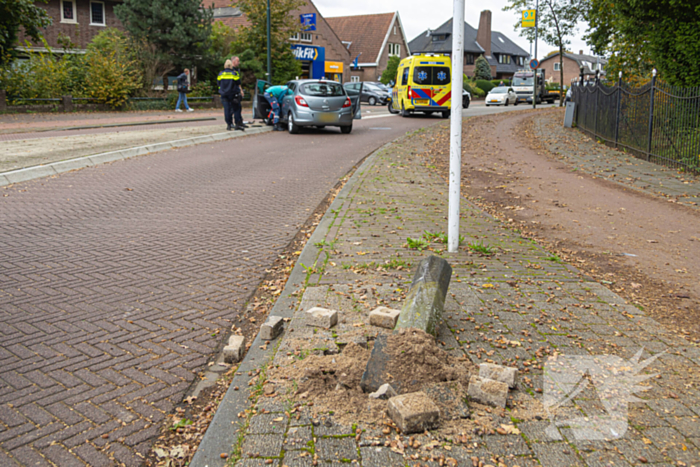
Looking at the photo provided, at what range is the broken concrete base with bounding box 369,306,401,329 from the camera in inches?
147

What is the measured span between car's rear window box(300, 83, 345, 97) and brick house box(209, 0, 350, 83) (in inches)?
1482

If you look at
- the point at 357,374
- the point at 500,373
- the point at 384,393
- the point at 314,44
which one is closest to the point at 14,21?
the point at 357,374

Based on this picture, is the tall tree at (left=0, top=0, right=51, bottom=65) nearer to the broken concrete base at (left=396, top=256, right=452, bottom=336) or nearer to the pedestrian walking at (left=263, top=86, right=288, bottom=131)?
the pedestrian walking at (left=263, top=86, right=288, bottom=131)

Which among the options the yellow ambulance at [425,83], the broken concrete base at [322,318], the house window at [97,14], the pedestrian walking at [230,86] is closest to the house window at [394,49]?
the house window at [97,14]

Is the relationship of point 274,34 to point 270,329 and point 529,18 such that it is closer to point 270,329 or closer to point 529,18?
point 529,18

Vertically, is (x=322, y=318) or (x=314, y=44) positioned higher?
(x=314, y=44)

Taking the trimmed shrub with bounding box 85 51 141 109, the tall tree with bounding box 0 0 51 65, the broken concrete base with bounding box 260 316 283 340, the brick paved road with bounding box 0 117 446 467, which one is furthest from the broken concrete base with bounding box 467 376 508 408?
the tall tree with bounding box 0 0 51 65

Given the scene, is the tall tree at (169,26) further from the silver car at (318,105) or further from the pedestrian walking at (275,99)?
the silver car at (318,105)

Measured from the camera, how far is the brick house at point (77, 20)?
36281 millimetres

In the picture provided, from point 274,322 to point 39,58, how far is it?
2775 centimetres

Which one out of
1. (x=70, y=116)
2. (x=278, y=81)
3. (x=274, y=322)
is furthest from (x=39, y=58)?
(x=274, y=322)

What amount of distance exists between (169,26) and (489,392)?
113 feet

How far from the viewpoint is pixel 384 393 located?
113 inches

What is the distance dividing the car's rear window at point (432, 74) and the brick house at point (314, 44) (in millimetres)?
29907
